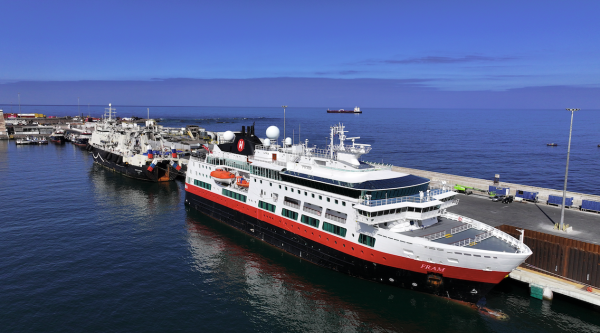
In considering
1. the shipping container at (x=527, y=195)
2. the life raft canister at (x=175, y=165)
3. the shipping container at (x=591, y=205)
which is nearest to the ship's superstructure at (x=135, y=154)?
the life raft canister at (x=175, y=165)

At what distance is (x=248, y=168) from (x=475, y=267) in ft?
88.3

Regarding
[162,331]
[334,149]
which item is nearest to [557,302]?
[334,149]

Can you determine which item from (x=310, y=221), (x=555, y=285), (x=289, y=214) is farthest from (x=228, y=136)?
(x=555, y=285)

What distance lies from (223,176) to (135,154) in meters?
44.1

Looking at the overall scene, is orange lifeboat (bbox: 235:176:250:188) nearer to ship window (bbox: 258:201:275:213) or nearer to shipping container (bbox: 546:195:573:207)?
ship window (bbox: 258:201:275:213)

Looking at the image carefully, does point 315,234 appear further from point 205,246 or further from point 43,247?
point 43,247

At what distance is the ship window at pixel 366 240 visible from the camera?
94.5ft

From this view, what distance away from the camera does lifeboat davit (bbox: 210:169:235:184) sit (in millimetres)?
43531

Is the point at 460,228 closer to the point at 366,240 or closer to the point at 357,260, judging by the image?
the point at 366,240

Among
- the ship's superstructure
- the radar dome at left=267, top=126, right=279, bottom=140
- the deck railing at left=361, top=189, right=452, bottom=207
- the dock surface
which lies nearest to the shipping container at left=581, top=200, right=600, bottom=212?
the dock surface

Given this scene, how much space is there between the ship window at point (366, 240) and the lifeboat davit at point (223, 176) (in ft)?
66.2

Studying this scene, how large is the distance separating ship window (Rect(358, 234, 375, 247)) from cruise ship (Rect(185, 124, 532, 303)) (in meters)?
0.11

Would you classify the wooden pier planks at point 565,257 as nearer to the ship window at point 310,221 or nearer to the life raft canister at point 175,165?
the ship window at point 310,221

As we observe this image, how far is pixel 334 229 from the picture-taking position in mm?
31531
